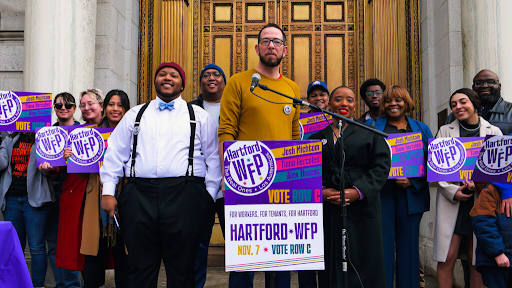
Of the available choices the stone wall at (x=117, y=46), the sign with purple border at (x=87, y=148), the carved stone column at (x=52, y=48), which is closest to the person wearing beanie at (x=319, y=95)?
the sign with purple border at (x=87, y=148)

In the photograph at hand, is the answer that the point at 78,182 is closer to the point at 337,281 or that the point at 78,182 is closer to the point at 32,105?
the point at 32,105

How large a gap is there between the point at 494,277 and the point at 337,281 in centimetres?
146

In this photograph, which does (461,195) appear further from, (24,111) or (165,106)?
(24,111)

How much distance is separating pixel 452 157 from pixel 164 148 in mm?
2856

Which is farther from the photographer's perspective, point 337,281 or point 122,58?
point 122,58

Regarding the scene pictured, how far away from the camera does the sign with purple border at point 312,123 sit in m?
4.36

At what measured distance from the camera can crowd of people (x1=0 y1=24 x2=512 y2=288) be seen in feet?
12.4

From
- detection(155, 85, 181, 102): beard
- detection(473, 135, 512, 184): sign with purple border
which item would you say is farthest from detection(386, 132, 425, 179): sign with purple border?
detection(155, 85, 181, 102): beard

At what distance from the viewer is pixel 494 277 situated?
162 inches

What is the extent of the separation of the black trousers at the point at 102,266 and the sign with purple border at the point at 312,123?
207 centimetres

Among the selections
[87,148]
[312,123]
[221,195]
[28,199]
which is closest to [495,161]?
[312,123]

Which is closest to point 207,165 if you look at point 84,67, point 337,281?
point 337,281

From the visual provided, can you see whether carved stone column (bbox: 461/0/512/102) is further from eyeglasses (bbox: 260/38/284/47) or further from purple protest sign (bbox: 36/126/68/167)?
purple protest sign (bbox: 36/126/68/167)

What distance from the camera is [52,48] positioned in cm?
702
